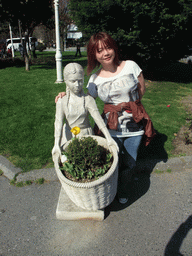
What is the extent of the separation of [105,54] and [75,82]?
1.84ft

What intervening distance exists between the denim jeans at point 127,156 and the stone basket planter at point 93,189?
1.06ft

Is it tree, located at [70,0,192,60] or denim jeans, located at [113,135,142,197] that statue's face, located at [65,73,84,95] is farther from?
tree, located at [70,0,192,60]

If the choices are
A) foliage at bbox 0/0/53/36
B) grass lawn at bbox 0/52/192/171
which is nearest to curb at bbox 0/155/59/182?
grass lawn at bbox 0/52/192/171

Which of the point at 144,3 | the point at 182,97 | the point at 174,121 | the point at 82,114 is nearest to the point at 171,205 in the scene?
the point at 82,114

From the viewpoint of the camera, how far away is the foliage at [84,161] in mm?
2250

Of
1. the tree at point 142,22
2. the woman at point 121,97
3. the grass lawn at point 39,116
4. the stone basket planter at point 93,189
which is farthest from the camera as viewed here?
the tree at point 142,22

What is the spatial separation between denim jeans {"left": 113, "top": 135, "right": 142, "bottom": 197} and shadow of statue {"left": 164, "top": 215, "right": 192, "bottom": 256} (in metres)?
0.75

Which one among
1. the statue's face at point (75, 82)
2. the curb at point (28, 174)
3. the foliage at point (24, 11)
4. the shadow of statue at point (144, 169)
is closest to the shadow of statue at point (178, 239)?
the shadow of statue at point (144, 169)

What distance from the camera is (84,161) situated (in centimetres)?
225

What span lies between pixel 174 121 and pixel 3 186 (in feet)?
13.0

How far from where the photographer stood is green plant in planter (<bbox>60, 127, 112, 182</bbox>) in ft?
7.38

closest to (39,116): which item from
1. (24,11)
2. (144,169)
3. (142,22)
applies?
(144,169)

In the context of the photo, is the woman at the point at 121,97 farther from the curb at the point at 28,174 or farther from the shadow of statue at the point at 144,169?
the curb at the point at 28,174

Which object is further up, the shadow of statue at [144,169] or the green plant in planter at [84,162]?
the green plant in planter at [84,162]
